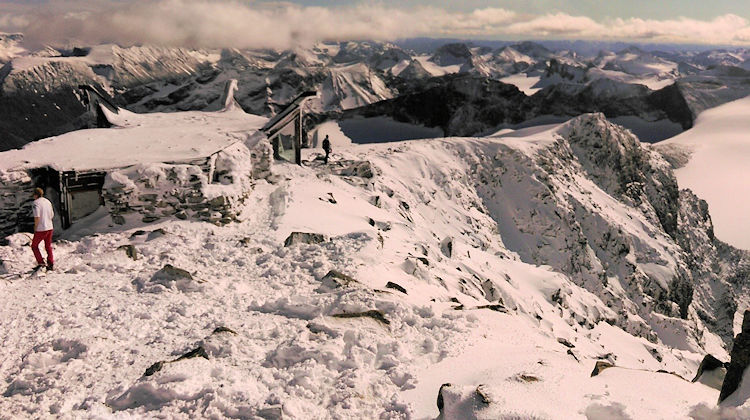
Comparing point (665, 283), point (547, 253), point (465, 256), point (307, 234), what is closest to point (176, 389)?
point (307, 234)

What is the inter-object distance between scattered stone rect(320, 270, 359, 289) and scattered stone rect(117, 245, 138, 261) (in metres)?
4.72

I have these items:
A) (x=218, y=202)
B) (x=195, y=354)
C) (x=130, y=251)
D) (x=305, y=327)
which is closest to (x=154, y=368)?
(x=195, y=354)

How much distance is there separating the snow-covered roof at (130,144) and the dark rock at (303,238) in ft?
16.7

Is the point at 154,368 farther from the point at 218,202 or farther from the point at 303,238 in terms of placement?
the point at 218,202

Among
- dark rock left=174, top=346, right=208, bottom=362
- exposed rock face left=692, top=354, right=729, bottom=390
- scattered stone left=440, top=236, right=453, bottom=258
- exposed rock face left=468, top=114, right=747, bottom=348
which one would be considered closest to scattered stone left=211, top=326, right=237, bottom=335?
dark rock left=174, top=346, right=208, bottom=362

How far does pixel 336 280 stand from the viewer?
37.2ft

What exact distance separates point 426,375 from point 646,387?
3.28 meters

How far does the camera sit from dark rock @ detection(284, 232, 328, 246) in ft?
46.5

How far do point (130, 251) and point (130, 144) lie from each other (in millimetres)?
7485

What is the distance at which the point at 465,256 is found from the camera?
22734 millimetres

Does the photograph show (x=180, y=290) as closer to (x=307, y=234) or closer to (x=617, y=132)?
(x=307, y=234)

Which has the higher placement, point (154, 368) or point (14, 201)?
point (154, 368)

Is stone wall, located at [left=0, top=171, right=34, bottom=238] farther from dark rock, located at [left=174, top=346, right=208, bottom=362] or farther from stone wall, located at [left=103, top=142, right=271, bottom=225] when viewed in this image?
dark rock, located at [left=174, top=346, right=208, bottom=362]

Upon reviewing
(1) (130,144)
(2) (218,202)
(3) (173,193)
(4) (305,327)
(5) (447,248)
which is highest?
(1) (130,144)
